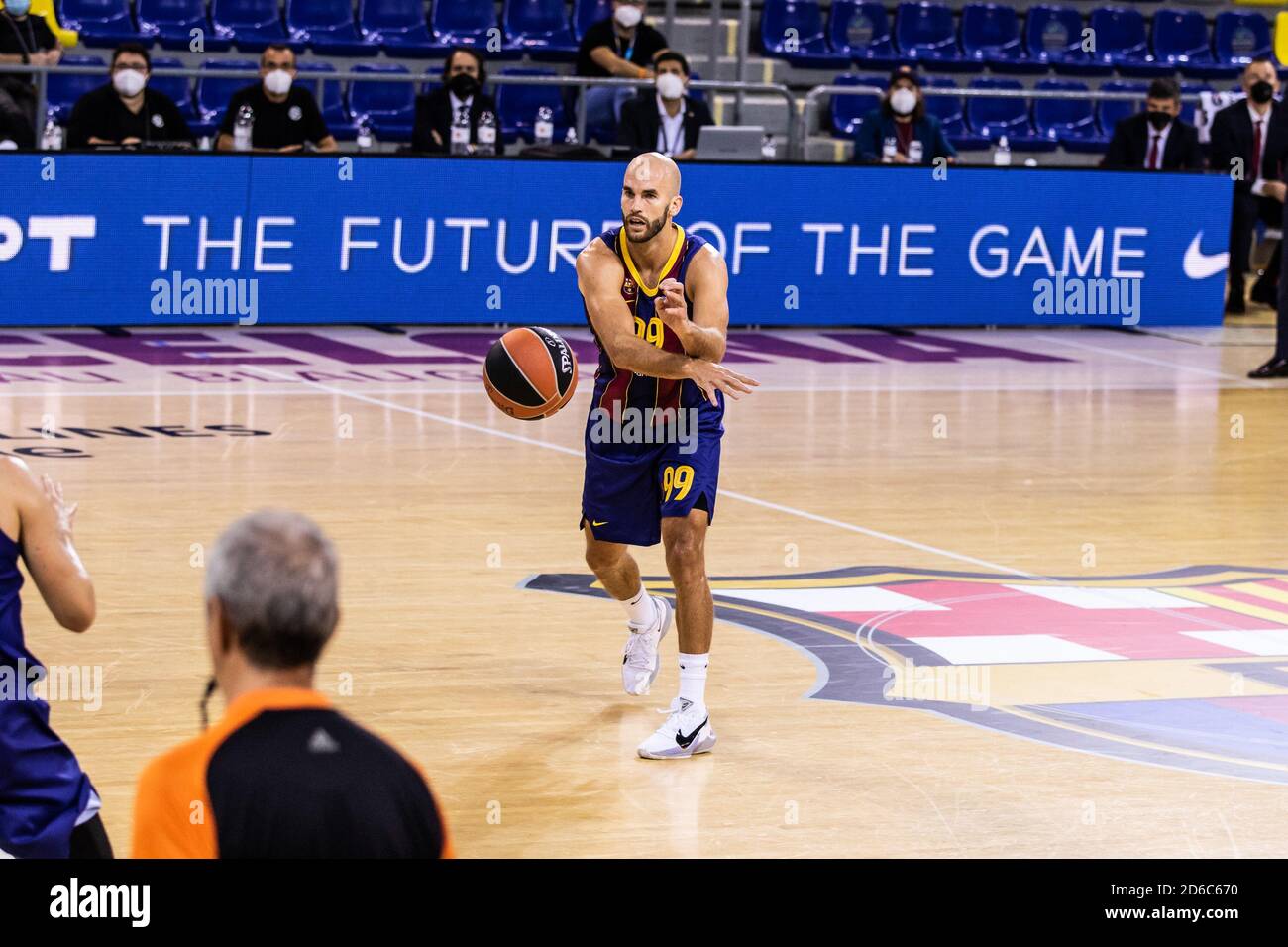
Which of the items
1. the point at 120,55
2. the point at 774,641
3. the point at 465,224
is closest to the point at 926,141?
the point at 465,224

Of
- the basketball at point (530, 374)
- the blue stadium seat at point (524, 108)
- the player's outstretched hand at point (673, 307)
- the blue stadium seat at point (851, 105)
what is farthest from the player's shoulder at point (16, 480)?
the blue stadium seat at point (851, 105)

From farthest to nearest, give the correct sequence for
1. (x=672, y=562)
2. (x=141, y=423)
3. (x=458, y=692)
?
(x=141, y=423), (x=458, y=692), (x=672, y=562)

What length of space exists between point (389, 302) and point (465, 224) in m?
0.92

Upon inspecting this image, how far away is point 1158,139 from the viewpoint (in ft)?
70.8

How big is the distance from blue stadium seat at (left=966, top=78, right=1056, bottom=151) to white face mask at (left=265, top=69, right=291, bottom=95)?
373 inches

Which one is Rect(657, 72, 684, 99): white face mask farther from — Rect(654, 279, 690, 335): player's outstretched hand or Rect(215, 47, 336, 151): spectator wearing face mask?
Rect(654, 279, 690, 335): player's outstretched hand

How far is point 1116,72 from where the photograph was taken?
26516 mm

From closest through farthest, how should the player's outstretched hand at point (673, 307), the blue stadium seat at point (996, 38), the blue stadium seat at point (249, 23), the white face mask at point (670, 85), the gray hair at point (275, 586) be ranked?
the gray hair at point (275, 586)
the player's outstretched hand at point (673, 307)
the white face mask at point (670, 85)
the blue stadium seat at point (249, 23)
the blue stadium seat at point (996, 38)

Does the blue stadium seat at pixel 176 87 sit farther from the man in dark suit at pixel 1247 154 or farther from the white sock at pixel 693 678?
the white sock at pixel 693 678

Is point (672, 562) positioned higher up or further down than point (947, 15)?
further down

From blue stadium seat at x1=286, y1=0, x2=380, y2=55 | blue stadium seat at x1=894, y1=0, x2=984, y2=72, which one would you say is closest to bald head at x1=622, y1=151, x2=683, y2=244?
blue stadium seat at x1=286, y1=0, x2=380, y2=55

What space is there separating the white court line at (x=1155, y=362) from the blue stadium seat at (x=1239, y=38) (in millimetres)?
8704

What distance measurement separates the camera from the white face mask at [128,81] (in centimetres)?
1739

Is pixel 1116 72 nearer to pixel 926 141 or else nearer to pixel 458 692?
pixel 926 141
